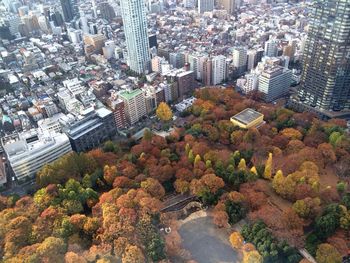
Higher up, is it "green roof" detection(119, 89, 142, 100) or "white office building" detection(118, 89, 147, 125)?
"green roof" detection(119, 89, 142, 100)

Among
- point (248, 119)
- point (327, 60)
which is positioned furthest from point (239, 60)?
point (248, 119)

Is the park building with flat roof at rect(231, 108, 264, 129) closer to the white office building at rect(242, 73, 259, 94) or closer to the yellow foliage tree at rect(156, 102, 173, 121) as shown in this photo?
the yellow foliage tree at rect(156, 102, 173, 121)

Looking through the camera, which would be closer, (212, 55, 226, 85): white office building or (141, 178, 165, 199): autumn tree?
(141, 178, 165, 199): autumn tree

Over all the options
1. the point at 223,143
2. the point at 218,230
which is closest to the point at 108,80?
the point at 223,143

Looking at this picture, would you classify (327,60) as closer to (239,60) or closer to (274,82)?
(274,82)

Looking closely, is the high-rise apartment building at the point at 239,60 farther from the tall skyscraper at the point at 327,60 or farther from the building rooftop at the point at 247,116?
the building rooftop at the point at 247,116

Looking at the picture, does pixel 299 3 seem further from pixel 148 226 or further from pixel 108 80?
pixel 148 226

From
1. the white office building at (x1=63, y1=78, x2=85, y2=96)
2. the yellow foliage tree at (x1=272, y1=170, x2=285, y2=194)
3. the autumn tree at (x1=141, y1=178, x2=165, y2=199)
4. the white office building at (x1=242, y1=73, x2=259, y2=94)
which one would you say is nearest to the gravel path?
the autumn tree at (x1=141, y1=178, x2=165, y2=199)
